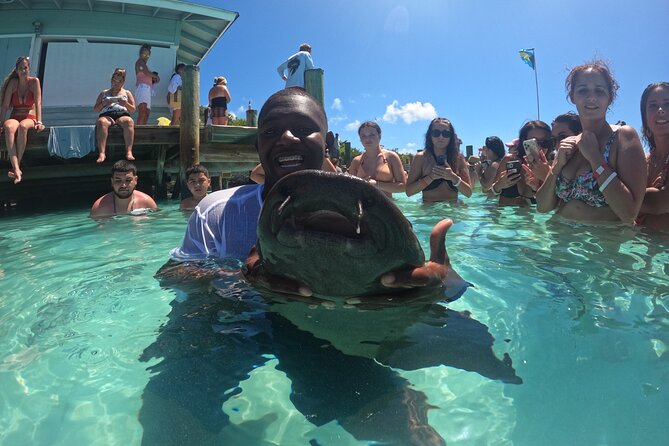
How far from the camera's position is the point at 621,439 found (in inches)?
45.9

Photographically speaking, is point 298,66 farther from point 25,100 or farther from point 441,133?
point 25,100

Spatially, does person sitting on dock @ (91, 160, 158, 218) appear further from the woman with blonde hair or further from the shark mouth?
the shark mouth

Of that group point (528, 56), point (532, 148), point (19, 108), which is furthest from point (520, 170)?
point (528, 56)

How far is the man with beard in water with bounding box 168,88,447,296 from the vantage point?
1.77 m

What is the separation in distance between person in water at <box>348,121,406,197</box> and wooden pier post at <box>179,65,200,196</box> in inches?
130

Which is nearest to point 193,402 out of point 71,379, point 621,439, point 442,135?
point 71,379

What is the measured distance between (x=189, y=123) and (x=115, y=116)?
1290 mm

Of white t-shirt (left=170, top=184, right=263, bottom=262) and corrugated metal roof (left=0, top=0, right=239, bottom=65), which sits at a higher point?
corrugated metal roof (left=0, top=0, right=239, bottom=65)

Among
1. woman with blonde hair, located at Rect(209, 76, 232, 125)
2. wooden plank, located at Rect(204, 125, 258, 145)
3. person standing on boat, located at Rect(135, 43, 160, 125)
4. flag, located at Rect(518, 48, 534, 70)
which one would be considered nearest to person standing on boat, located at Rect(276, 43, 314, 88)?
wooden plank, located at Rect(204, 125, 258, 145)

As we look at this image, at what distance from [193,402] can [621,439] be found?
4.26ft

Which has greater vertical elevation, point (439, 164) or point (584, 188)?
point (439, 164)

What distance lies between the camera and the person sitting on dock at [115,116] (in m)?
7.06

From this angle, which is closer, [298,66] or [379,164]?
[379,164]

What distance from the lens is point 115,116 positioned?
740 centimetres
